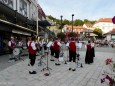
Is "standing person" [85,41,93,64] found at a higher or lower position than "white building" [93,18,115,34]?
lower

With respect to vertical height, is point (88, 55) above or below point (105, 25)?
below

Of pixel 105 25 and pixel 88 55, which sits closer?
pixel 88 55

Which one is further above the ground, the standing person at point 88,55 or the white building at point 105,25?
the white building at point 105,25

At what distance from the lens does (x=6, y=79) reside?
Answer: 11617 mm

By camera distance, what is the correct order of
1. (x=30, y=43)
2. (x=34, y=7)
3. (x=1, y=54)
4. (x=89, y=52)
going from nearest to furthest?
(x=30, y=43) → (x=89, y=52) → (x=1, y=54) → (x=34, y=7)

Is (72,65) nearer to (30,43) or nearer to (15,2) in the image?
(30,43)

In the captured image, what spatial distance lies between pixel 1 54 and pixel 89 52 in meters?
9.52

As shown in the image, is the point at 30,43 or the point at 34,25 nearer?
the point at 30,43

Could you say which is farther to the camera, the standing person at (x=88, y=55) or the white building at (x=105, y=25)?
the white building at (x=105, y=25)

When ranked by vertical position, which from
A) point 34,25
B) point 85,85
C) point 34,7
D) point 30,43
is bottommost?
point 85,85

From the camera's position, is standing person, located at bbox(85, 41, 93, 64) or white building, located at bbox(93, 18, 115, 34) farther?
white building, located at bbox(93, 18, 115, 34)

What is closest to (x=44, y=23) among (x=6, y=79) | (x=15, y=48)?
(x=15, y=48)

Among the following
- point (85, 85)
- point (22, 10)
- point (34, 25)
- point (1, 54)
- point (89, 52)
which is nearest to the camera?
point (85, 85)

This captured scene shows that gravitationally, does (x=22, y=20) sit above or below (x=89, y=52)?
above
